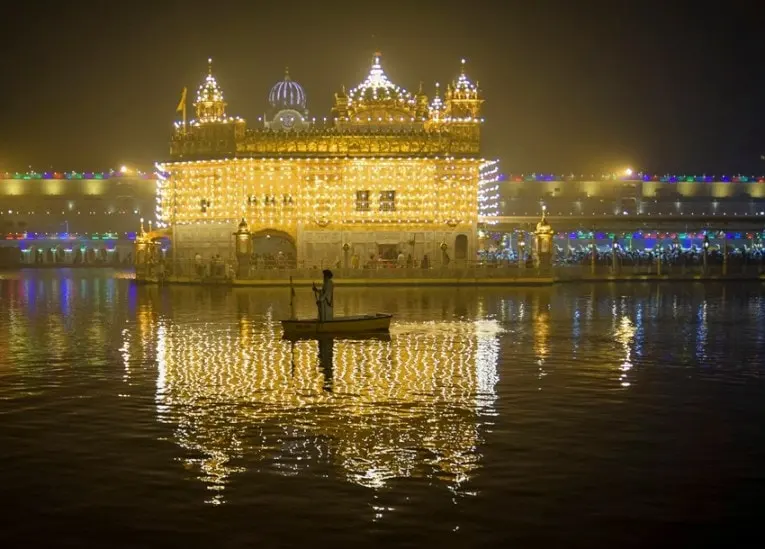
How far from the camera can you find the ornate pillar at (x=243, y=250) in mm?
51281

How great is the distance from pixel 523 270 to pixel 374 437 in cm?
3996

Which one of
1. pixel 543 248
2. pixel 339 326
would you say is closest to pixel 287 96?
pixel 543 248

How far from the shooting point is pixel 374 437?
529 inches

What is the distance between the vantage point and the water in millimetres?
10031

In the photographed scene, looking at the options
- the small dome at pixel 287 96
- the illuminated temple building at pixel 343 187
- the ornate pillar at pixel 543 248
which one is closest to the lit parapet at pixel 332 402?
the ornate pillar at pixel 543 248

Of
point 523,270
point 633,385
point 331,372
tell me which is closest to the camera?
point 633,385

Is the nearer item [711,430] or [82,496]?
[82,496]

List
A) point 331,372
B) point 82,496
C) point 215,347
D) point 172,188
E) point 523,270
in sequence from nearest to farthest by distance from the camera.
Answer: point 82,496, point 331,372, point 215,347, point 523,270, point 172,188

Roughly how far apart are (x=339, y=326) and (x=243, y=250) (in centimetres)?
2750

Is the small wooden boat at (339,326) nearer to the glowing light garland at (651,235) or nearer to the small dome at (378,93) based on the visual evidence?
the small dome at (378,93)

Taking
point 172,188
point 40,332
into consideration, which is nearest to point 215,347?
point 40,332

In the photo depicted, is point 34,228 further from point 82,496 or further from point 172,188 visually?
point 82,496

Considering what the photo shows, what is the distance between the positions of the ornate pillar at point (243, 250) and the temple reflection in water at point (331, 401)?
82.3ft

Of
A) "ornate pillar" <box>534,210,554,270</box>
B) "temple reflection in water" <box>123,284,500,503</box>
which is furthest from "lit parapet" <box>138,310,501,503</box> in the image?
"ornate pillar" <box>534,210,554,270</box>
